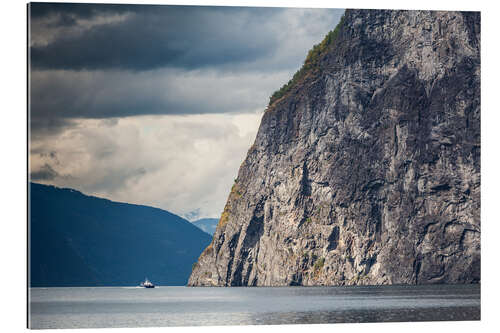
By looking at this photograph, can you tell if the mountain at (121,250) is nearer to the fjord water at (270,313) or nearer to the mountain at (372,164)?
the mountain at (372,164)

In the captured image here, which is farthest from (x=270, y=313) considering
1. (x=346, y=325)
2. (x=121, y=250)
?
(x=121, y=250)

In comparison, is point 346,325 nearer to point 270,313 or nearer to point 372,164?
point 270,313

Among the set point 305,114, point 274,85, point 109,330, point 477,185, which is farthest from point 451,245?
point 109,330

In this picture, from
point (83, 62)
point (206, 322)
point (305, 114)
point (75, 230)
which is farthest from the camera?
point (75, 230)

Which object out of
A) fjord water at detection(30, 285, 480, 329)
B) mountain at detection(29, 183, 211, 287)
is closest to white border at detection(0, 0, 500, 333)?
fjord water at detection(30, 285, 480, 329)

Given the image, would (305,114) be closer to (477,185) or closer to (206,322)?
(477,185)
